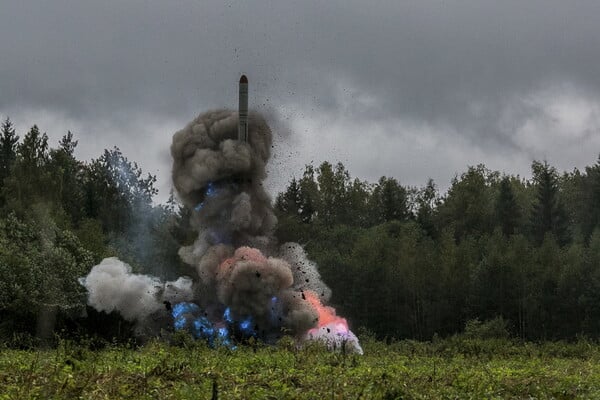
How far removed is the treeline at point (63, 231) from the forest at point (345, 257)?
4.4 inches

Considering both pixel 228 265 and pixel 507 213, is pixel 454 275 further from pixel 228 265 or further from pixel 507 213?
pixel 228 265

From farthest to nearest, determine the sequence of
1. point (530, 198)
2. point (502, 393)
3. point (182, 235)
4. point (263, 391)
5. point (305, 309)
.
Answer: point (530, 198), point (182, 235), point (305, 309), point (502, 393), point (263, 391)

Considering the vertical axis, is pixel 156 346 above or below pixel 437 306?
below

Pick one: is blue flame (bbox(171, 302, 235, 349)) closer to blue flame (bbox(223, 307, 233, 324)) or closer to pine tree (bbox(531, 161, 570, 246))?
blue flame (bbox(223, 307, 233, 324))

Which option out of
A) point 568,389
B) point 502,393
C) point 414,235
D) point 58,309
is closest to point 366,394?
point 502,393

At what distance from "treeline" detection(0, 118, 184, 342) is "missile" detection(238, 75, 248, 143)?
44.2 feet

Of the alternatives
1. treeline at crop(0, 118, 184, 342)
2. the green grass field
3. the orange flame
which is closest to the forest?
treeline at crop(0, 118, 184, 342)

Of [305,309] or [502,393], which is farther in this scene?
[305,309]

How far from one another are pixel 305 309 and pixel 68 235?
64.5 ft

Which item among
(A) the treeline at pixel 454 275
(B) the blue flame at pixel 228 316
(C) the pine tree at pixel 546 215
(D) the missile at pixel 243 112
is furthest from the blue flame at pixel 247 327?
(C) the pine tree at pixel 546 215

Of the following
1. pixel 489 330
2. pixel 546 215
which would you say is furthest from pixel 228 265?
pixel 546 215

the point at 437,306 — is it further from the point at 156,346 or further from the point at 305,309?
the point at 156,346

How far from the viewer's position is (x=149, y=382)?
70.1ft

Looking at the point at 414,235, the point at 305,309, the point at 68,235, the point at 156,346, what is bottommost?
the point at 156,346
